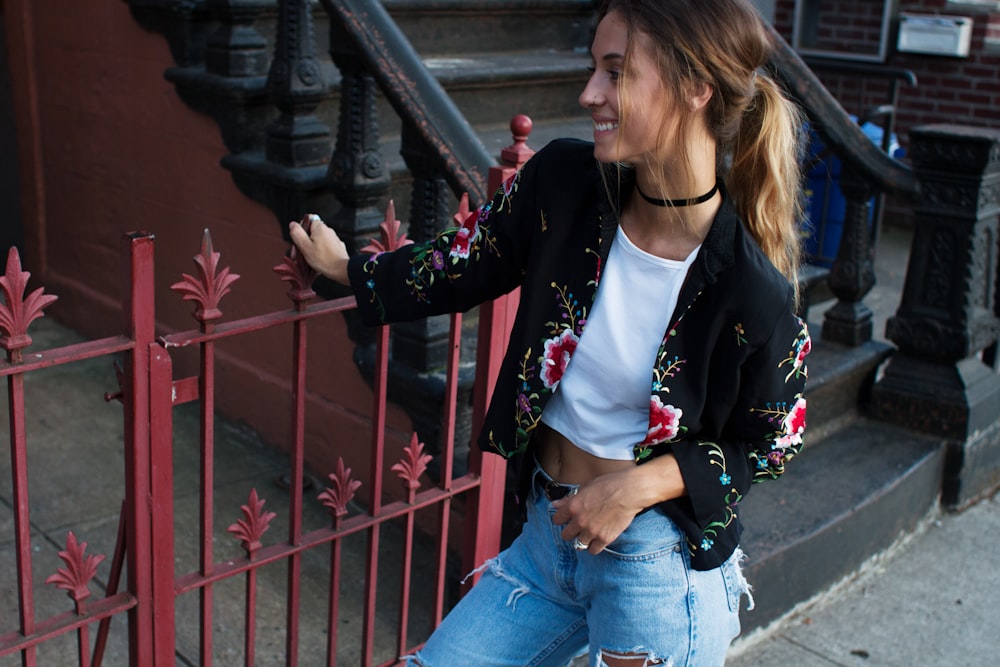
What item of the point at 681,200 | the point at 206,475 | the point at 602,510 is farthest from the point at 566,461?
the point at 206,475

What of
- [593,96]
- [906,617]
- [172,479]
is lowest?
[906,617]

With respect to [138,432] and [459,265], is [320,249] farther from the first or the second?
[138,432]

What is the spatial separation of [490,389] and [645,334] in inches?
37.6

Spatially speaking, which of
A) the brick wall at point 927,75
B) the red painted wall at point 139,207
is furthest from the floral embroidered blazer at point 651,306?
the brick wall at point 927,75

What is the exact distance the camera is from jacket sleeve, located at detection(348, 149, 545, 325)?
2105mm

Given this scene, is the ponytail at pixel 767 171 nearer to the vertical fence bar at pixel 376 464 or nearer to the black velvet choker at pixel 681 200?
the black velvet choker at pixel 681 200

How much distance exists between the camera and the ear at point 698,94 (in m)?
1.87

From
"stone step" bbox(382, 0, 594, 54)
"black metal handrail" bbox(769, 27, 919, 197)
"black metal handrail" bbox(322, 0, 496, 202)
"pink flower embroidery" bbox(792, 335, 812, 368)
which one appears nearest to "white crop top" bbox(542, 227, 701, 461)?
"pink flower embroidery" bbox(792, 335, 812, 368)

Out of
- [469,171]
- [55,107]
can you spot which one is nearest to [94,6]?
[55,107]

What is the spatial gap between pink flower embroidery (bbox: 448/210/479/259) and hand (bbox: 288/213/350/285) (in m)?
0.23

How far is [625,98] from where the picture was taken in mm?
1858

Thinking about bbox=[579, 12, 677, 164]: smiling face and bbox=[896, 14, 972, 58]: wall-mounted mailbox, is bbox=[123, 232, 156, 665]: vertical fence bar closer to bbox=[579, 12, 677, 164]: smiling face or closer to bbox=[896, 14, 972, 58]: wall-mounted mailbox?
bbox=[579, 12, 677, 164]: smiling face

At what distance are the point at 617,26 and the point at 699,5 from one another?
0.13m

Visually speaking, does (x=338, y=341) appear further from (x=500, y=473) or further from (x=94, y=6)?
(x=94, y=6)
